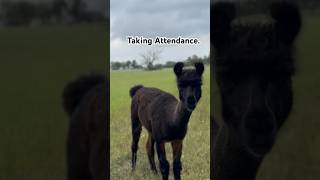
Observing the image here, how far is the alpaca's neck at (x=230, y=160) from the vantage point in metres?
2.77

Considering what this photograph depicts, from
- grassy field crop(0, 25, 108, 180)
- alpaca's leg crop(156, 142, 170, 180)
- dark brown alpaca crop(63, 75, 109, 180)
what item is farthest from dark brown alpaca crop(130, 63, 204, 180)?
grassy field crop(0, 25, 108, 180)

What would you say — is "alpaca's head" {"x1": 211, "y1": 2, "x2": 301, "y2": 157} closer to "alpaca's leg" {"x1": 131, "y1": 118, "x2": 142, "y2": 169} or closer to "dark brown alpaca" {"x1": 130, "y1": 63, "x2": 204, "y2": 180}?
"dark brown alpaca" {"x1": 130, "y1": 63, "x2": 204, "y2": 180}

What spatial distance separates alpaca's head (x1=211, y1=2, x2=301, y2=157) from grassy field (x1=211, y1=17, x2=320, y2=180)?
2.0 inches

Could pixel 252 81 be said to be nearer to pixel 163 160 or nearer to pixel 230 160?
pixel 230 160

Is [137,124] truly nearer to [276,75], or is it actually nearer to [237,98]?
[237,98]

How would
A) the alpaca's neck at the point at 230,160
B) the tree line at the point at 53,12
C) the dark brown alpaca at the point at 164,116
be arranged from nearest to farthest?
the tree line at the point at 53,12 < the dark brown alpaca at the point at 164,116 < the alpaca's neck at the point at 230,160

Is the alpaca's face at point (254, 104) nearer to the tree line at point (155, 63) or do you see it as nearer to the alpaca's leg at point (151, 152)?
the tree line at point (155, 63)

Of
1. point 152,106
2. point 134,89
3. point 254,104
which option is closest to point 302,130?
point 254,104

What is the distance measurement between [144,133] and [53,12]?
0.84 metres

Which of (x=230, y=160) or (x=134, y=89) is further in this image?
(x=230, y=160)

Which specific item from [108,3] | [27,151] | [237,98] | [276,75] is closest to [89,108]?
[27,151]

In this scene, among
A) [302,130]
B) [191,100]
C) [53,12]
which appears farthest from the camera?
[302,130]

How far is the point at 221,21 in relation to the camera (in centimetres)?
268

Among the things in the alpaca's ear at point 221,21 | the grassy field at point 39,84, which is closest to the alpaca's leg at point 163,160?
the grassy field at point 39,84
